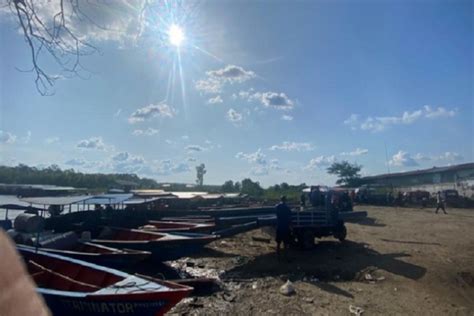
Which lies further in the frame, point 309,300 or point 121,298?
point 309,300

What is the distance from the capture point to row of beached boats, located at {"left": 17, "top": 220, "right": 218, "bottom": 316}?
5.73m

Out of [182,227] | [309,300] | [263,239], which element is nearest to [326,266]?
[309,300]

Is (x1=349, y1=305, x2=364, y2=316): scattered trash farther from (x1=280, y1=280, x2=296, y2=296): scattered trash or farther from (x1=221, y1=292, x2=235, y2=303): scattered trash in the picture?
(x1=221, y1=292, x2=235, y2=303): scattered trash

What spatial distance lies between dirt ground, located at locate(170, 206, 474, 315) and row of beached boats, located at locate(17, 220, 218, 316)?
1525 mm

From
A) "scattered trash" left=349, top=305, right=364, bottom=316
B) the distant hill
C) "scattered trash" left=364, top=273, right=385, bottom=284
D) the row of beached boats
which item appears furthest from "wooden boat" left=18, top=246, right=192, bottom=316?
the distant hill

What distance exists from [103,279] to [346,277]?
690 cm

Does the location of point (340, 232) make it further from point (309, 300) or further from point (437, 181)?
point (437, 181)

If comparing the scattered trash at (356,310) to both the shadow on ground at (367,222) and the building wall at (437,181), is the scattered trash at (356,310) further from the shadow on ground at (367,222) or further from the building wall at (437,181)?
the building wall at (437,181)

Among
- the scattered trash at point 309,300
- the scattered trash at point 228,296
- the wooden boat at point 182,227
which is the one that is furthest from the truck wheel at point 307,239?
the scattered trash at point 228,296

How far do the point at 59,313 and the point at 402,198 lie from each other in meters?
39.4

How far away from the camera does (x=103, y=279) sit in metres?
7.28

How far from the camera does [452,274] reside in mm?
10141

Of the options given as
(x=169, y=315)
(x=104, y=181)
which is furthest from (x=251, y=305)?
(x=104, y=181)

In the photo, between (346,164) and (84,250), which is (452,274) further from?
(346,164)
